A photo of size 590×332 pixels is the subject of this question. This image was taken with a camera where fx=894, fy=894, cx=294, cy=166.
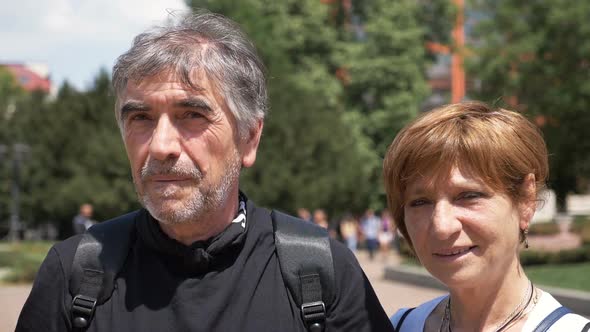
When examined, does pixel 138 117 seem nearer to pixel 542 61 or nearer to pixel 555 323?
pixel 555 323

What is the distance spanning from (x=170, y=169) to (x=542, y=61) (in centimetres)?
2892

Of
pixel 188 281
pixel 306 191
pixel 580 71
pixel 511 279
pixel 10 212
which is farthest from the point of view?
pixel 10 212

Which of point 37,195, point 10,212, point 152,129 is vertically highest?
point 152,129

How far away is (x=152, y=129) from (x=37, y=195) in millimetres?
41779

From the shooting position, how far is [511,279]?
2.99 metres

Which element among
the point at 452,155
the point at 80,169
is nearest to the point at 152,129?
the point at 452,155

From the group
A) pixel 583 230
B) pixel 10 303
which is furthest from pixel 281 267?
pixel 583 230

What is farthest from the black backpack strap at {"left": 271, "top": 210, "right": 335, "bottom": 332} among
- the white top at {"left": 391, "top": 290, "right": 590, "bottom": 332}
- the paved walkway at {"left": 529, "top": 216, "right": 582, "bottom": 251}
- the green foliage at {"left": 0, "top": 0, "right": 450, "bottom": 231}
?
the green foliage at {"left": 0, "top": 0, "right": 450, "bottom": 231}

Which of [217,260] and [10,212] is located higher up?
[217,260]

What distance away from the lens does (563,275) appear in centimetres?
1723

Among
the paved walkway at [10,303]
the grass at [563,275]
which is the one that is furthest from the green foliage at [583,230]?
the paved walkway at [10,303]

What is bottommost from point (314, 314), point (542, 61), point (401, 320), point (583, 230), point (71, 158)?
point (583, 230)

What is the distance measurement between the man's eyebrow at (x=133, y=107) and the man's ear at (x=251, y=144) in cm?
35

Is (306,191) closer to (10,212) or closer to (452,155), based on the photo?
(10,212)
